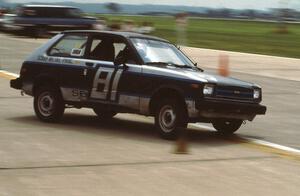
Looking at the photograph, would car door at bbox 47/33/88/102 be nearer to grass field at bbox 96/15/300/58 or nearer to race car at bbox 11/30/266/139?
race car at bbox 11/30/266/139

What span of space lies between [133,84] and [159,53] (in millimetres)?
877

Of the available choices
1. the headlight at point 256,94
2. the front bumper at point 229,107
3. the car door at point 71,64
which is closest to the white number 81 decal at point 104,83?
the car door at point 71,64

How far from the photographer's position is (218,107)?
400 inches

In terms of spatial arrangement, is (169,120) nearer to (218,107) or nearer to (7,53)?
(218,107)

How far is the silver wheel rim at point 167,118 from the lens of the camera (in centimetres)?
1030

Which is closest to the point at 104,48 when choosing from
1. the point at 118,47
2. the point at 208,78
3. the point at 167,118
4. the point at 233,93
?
the point at 118,47

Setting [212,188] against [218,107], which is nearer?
[212,188]

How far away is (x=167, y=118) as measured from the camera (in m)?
10.4

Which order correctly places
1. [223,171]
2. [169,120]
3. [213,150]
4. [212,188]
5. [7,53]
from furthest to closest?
[7,53]
[169,120]
[213,150]
[223,171]
[212,188]

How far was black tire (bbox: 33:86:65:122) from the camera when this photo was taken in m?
11.7

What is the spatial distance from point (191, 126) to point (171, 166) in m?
3.95

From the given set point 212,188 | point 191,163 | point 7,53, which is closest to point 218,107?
point 191,163

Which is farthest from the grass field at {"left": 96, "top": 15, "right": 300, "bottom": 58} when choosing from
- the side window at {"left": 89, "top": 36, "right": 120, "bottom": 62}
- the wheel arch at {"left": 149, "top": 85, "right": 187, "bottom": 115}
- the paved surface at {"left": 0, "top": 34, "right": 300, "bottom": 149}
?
the wheel arch at {"left": 149, "top": 85, "right": 187, "bottom": 115}

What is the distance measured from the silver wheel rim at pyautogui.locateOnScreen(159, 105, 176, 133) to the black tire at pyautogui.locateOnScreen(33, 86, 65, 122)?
205 centimetres
